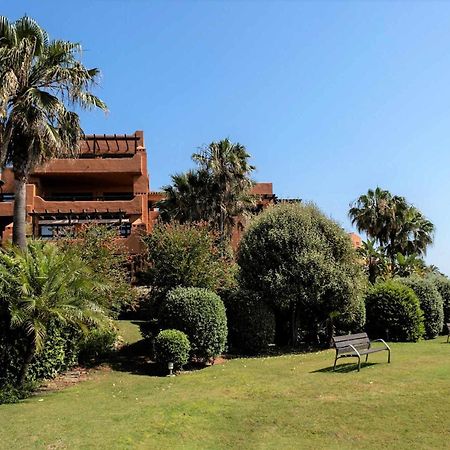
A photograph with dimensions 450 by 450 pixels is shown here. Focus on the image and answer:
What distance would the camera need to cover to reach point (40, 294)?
12703 mm

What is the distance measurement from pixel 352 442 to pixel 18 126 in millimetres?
14358

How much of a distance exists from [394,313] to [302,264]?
18.1 feet

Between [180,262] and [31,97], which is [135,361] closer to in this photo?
[180,262]

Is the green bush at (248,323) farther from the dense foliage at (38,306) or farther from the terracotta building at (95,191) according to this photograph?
the terracotta building at (95,191)

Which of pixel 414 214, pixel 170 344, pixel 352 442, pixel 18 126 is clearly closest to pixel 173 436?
pixel 352 442

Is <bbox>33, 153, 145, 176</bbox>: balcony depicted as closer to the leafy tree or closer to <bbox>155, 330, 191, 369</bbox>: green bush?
the leafy tree

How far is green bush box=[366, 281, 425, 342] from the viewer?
21.8m

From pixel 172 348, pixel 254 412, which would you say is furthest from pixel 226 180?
pixel 254 412

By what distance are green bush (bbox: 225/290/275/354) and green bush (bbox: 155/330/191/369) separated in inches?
137

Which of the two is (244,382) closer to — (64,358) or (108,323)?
(108,323)

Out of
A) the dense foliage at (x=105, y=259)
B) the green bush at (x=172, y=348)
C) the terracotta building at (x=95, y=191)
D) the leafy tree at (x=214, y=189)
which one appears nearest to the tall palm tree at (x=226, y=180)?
the leafy tree at (x=214, y=189)

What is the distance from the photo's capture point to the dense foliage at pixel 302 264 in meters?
19.1

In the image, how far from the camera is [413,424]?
27.7 ft

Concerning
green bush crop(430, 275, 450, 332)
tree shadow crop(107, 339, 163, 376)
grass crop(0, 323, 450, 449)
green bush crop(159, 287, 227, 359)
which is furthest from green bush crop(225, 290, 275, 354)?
green bush crop(430, 275, 450, 332)
